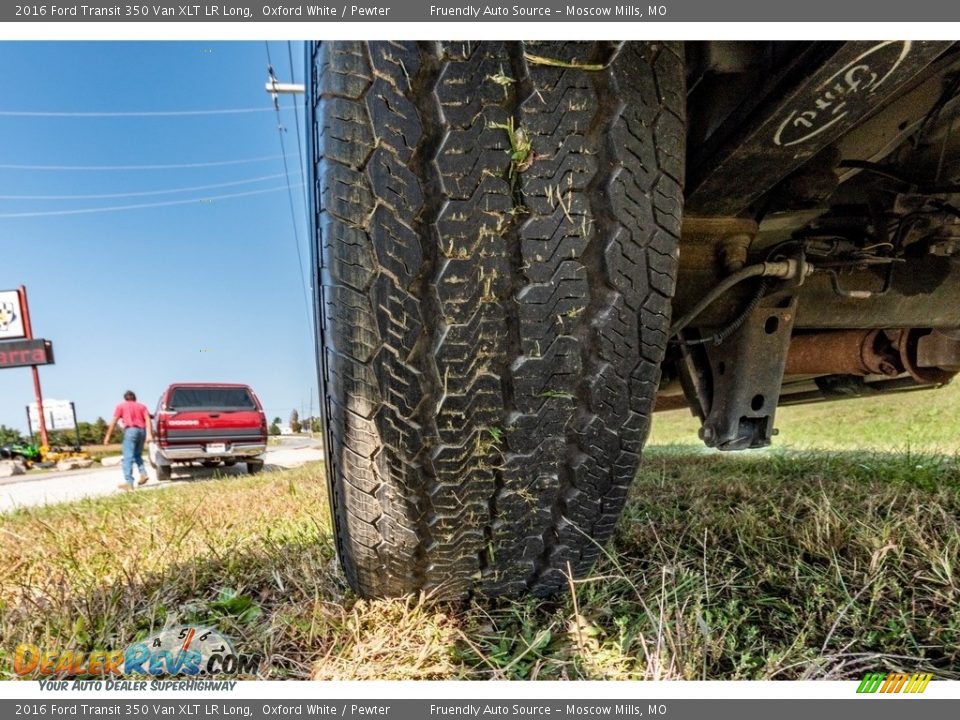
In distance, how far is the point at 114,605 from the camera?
2.80ft

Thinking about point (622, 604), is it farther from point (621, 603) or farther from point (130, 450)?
point (130, 450)

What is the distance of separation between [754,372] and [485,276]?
0.79 metres

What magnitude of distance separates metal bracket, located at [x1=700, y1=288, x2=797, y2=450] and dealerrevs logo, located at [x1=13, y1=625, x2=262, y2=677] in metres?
1.08

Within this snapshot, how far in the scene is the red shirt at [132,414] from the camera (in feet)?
18.3

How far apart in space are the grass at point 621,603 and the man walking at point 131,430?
5279 millimetres

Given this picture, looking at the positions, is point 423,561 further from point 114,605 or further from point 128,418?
point 128,418

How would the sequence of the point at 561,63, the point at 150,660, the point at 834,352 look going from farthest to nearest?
the point at 834,352 < the point at 150,660 < the point at 561,63

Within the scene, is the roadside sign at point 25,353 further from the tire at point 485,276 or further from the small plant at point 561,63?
the small plant at point 561,63

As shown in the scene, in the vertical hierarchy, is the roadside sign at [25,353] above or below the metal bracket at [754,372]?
below

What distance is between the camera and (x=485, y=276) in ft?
2.02

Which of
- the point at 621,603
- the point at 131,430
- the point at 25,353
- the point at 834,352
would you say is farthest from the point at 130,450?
the point at 834,352

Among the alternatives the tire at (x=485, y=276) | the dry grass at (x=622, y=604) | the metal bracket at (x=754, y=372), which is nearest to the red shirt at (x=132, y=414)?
the dry grass at (x=622, y=604)

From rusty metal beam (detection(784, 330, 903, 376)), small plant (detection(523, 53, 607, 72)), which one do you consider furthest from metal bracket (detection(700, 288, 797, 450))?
small plant (detection(523, 53, 607, 72))

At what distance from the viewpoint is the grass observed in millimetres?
692
